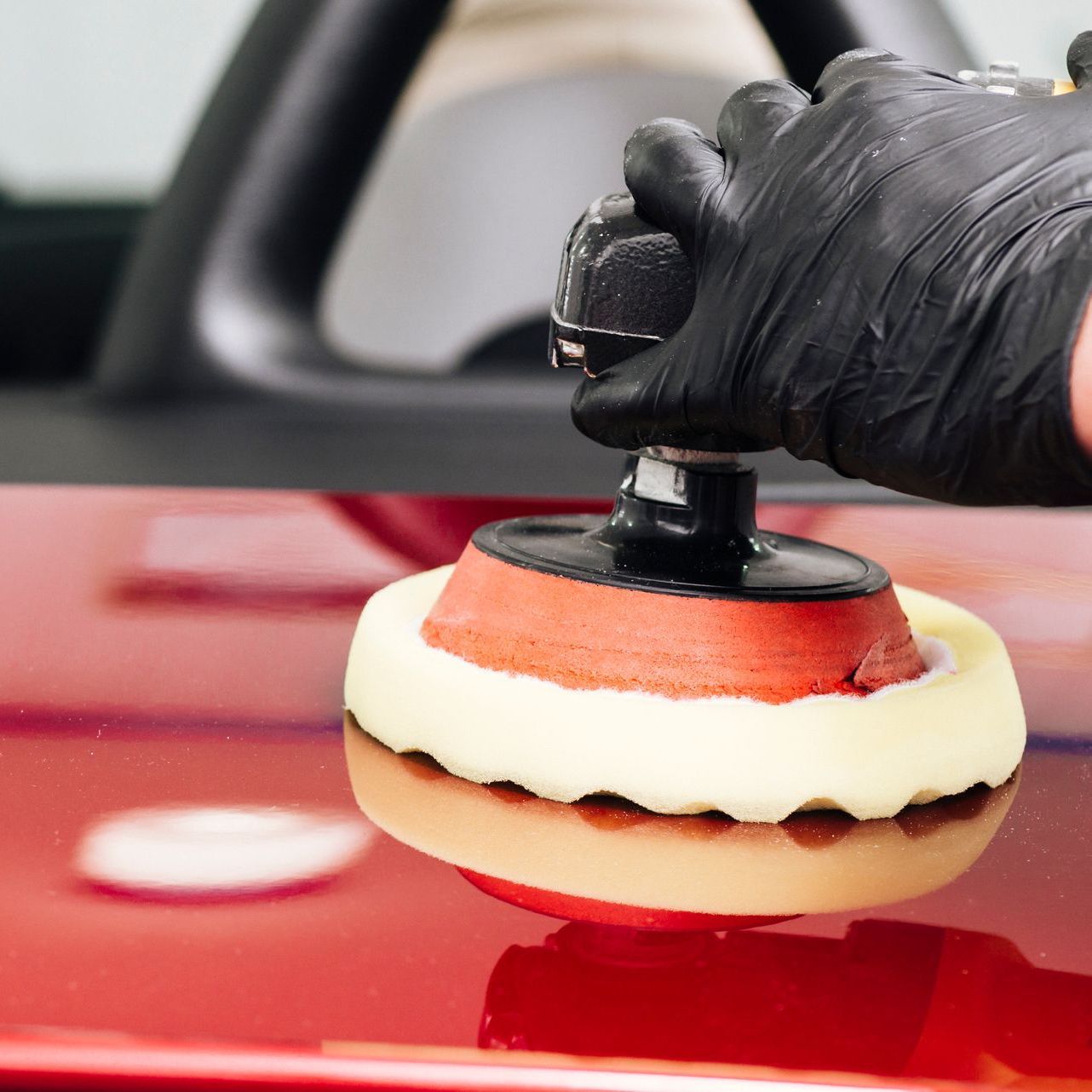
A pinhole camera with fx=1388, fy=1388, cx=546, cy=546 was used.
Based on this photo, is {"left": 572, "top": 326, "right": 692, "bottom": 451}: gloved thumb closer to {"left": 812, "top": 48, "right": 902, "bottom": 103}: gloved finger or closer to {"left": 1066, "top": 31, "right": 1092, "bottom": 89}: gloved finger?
{"left": 812, "top": 48, "right": 902, "bottom": 103}: gloved finger

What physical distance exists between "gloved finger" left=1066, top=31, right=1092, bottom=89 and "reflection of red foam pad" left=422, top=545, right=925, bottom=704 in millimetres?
266

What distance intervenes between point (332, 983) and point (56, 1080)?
0.26 feet

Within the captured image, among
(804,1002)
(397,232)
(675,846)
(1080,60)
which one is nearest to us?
(804,1002)

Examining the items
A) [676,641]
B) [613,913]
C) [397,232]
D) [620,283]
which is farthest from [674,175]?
[397,232]

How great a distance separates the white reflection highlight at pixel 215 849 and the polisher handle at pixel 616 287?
232 mm

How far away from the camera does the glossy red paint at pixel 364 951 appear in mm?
368

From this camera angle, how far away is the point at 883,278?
52 centimetres

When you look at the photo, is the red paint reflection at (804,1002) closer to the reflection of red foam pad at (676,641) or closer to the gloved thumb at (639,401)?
the reflection of red foam pad at (676,641)

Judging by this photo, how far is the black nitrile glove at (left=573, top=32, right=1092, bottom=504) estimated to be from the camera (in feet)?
1.64

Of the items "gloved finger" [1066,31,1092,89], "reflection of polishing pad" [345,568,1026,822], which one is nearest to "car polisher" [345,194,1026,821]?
"reflection of polishing pad" [345,568,1026,822]

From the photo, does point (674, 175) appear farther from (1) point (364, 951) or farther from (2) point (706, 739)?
(1) point (364, 951)

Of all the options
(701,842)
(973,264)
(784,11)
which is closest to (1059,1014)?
(701,842)

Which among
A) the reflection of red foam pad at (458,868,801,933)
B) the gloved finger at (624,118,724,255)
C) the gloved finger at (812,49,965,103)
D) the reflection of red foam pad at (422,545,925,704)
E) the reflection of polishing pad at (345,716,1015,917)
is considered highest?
the gloved finger at (812,49,965,103)

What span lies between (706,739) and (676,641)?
45 mm
